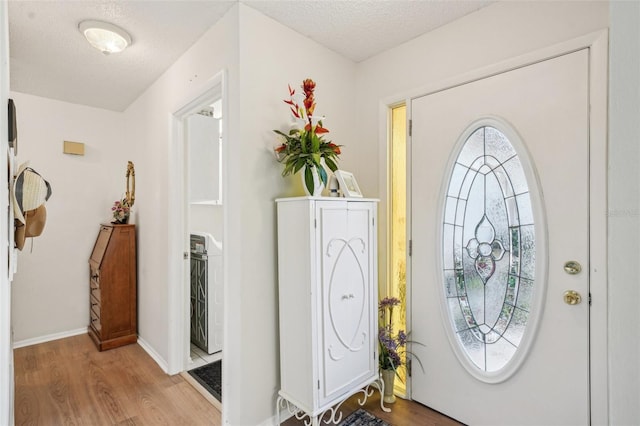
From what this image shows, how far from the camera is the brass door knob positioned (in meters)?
1.53

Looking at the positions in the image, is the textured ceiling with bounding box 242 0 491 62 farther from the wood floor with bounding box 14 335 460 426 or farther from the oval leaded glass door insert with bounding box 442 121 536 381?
the wood floor with bounding box 14 335 460 426

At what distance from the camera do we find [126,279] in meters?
3.17

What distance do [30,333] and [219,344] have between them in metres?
2.00

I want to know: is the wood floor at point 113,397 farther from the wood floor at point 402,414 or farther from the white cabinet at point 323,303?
the white cabinet at point 323,303

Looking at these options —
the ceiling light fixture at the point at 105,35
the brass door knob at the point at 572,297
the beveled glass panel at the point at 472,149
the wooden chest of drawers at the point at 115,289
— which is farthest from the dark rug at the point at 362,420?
the ceiling light fixture at the point at 105,35

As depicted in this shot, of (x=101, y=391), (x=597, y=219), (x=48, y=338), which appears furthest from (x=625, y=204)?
(x=48, y=338)

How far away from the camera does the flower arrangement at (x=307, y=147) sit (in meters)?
1.84

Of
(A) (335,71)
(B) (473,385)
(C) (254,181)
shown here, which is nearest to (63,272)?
(C) (254,181)

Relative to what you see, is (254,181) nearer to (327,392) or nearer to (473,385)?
(327,392)

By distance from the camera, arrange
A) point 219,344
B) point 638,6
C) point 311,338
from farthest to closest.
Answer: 1. point 219,344
2. point 311,338
3. point 638,6

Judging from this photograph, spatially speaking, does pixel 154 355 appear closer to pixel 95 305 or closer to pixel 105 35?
pixel 95 305

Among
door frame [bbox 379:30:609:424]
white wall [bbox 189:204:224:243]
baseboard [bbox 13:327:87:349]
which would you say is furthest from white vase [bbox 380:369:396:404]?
baseboard [bbox 13:327:87:349]

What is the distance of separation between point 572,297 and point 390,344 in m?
Answer: 1.04

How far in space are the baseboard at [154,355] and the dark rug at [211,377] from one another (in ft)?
0.74
